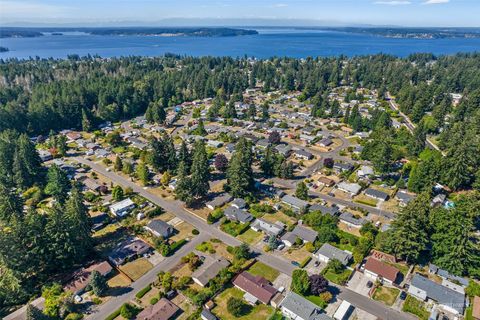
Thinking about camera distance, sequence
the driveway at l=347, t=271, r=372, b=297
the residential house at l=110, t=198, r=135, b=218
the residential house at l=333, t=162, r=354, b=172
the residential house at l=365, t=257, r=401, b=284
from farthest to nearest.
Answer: the residential house at l=333, t=162, r=354, b=172
the residential house at l=110, t=198, r=135, b=218
the residential house at l=365, t=257, r=401, b=284
the driveway at l=347, t=271, r=372, b=297

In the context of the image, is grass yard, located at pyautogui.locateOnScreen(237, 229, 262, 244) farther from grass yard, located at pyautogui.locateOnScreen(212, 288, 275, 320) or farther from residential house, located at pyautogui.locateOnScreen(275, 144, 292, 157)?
residential house, located at pyautogui.locateOnScreen(275, 144, 292, 157)

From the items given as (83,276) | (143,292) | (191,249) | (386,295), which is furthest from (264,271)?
(83,276)

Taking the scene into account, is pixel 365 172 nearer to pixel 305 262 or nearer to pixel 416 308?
pixel 305 262

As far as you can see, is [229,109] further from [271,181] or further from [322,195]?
[322,195]

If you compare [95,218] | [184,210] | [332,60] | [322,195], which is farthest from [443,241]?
[332,60]

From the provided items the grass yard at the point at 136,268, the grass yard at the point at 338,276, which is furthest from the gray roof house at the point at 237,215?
the grass yard at the point at 338,276

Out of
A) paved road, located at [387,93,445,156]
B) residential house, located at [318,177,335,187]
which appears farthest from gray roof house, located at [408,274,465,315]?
paved road, located at [387,93,445,156]
